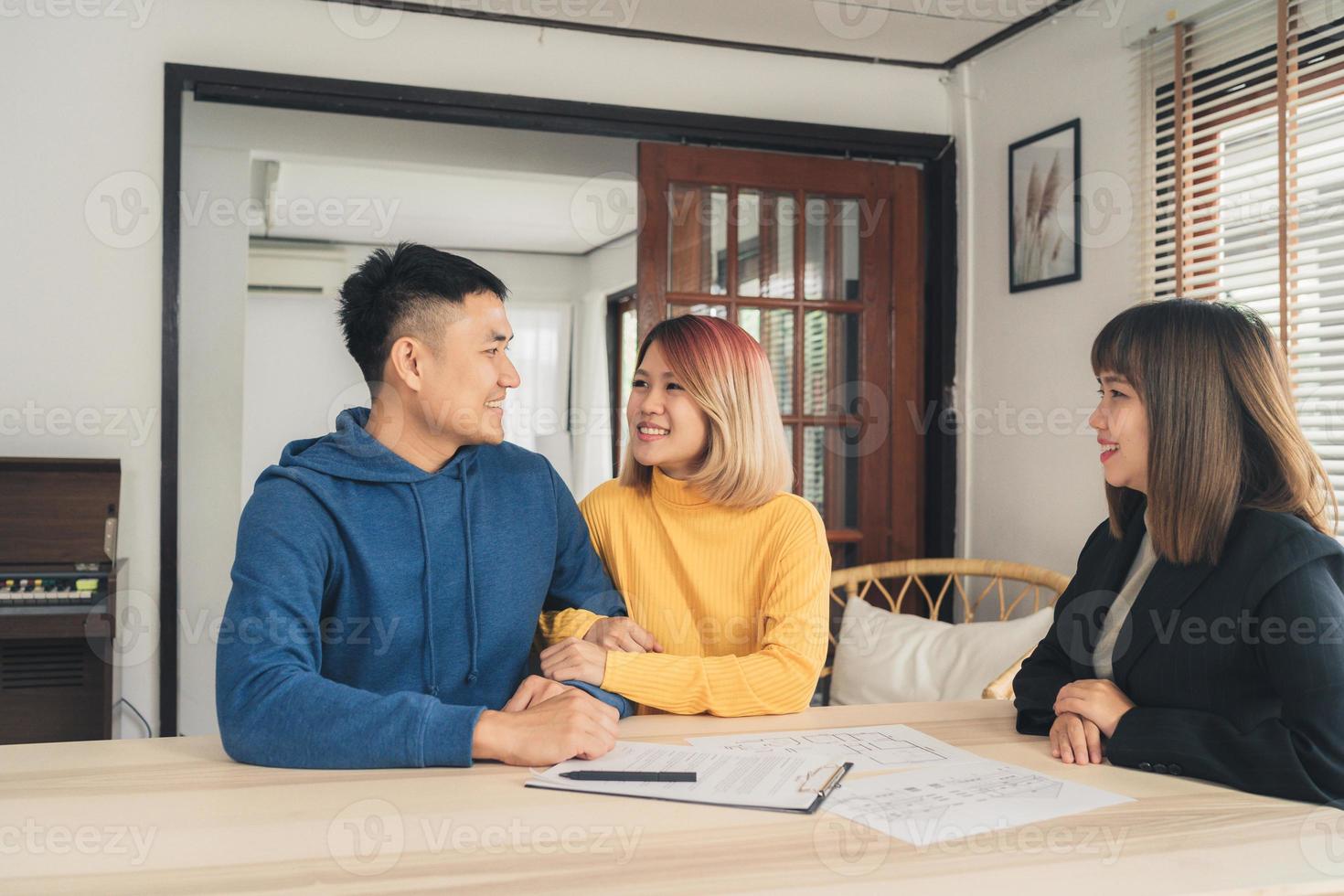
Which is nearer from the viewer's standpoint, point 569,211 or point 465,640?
point 465,640

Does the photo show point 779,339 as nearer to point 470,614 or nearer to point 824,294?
point 824,294

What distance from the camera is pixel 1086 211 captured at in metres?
3.11

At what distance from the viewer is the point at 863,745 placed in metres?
1.38

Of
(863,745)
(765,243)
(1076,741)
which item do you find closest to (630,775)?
(863,745)

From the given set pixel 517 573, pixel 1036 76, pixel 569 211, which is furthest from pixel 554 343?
pixel 517 573

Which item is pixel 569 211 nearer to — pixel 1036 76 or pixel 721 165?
pixel 721 165

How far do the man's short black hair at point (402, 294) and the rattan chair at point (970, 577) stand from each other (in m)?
1.68

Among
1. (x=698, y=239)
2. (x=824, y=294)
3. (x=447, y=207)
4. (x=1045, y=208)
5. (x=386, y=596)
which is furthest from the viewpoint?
(x=447, y=207)

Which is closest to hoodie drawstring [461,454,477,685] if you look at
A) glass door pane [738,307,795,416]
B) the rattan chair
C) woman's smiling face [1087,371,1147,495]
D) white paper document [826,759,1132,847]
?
white paper document [826,759,1132,847]

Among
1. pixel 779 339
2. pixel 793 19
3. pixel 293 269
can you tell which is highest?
pixel 793 19

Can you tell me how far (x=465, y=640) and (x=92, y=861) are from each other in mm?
690

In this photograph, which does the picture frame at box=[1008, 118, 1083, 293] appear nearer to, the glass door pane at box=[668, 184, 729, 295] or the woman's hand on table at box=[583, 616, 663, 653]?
the glass door pane at box=[668, 184, 729, 295]

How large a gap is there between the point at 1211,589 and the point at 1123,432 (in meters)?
0.24

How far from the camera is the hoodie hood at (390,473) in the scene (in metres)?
1.56
